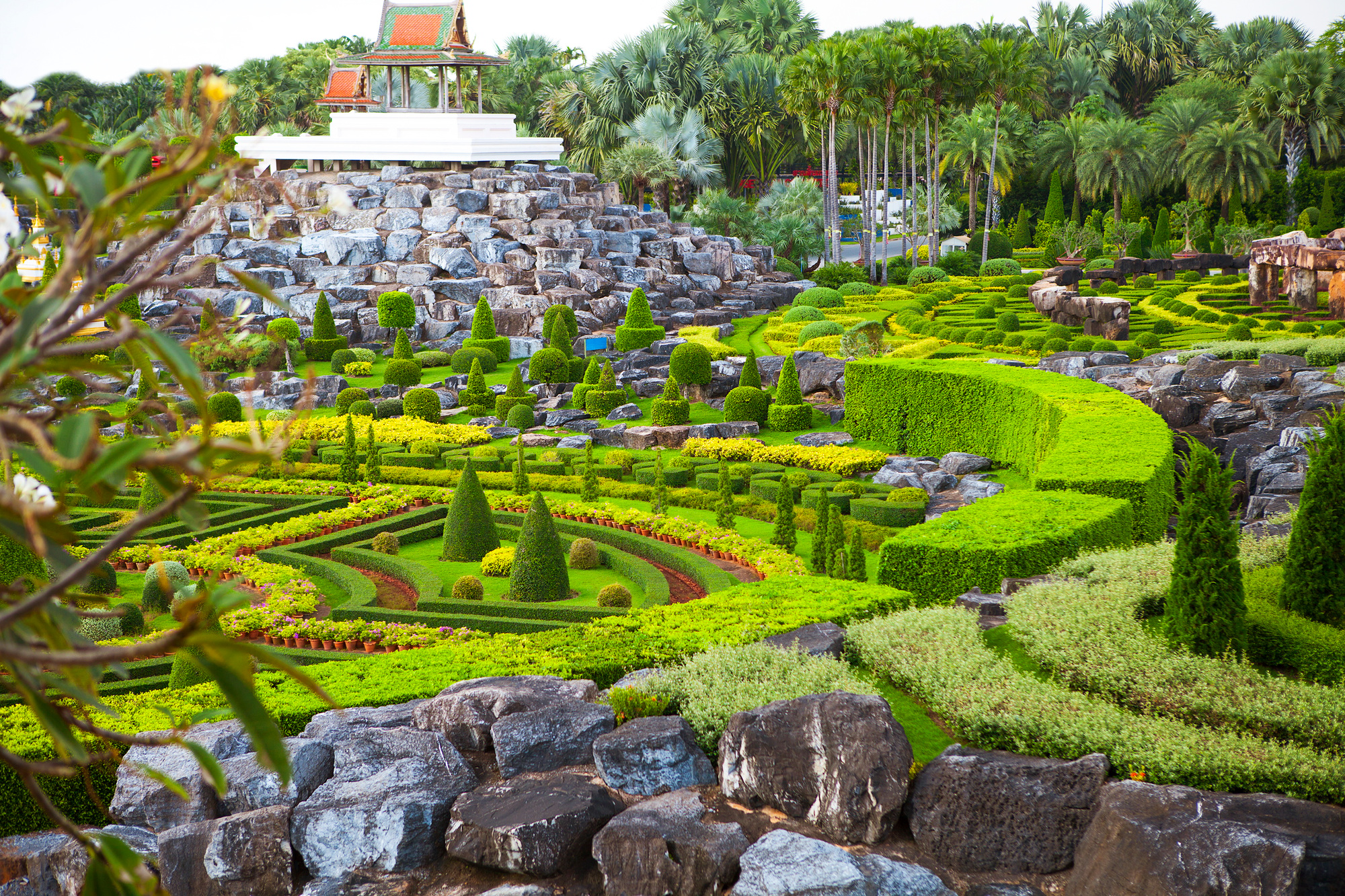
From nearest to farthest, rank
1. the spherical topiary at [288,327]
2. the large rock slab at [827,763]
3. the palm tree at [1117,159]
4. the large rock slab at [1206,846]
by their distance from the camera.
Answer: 1. the large rock slab at [1206,846]
2. the large rock slab at [827,763]
3. the spherical topiary at [288,327]
4. the palm tree at [1117,159]

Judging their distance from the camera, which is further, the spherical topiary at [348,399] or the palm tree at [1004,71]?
the palm tree at [1004,71]

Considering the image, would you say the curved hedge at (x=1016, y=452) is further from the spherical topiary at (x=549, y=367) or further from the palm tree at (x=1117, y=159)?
the palm tree at (x=1117, y=159)

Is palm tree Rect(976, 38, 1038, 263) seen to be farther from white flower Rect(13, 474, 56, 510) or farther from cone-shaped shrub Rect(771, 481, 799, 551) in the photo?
white flower Rect(13, 474, 56, 510)

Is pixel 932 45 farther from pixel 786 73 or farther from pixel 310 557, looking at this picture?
pixel 310 557

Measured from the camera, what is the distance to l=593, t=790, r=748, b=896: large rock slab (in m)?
7.46

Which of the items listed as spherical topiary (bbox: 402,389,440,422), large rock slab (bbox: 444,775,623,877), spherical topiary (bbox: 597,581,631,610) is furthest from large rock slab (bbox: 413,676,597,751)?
spherical topiary (bbox: 402,389,440,422)

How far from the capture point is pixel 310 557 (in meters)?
18.2

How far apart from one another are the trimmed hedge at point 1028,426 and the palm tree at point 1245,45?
58.0m

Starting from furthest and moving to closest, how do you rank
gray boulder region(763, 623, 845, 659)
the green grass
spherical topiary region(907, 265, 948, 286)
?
spherical topiary region(907, 265, 948, 286) → the green grass → gray boulder region(763, 623, 845, 659)

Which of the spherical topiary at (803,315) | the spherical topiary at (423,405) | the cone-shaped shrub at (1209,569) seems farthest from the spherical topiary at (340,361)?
the cone-shaped shrub at (1209,569)

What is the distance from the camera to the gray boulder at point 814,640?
10.7 metres

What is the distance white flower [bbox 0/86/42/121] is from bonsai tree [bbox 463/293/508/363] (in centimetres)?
3735

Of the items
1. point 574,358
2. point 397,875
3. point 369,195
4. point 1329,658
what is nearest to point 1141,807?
point 1329,658

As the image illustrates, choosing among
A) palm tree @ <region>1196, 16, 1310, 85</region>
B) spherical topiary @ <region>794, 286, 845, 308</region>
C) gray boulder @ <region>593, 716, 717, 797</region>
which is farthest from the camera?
palm tree @ <region>1196, 16, 1310, 85</region>
